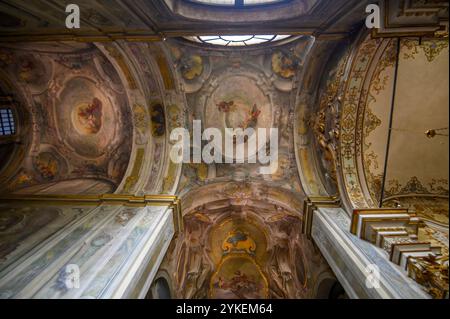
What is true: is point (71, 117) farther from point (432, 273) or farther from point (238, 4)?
point (432, 273)

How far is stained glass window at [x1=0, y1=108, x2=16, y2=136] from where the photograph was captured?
1031 cm

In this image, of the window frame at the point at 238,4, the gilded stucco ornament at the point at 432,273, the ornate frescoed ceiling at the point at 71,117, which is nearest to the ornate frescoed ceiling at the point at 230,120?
the ornate frescoed ceiling at the point at 71,117

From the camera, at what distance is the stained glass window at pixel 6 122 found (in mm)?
10312

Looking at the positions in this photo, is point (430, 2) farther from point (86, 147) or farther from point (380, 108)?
point (86, 147)

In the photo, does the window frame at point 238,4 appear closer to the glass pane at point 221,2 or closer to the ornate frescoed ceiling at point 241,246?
the glass pane at point 221,2

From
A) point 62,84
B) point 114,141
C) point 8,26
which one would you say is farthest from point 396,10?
point 62,84

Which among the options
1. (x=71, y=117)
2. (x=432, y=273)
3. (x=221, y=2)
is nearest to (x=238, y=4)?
(x=221, y=2)

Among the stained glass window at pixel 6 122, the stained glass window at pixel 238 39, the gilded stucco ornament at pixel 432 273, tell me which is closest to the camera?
the gilded stucco ornament at pixel 432 273

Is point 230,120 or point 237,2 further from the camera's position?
point 230,120

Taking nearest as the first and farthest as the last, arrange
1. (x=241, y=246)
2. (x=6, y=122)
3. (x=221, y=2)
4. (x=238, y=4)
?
(x=238, y=4)
(x=221, y=2)
(x=6, y=122)
(x=241, y=246)

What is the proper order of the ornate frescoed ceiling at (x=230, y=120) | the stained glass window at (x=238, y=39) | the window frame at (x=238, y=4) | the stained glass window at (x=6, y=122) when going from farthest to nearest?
the stained glass window at (x=6, y=122), the stained glass window at (x=238, y=39), the window frame at (x=238, y=4), the ornate frescoed ceiling at (x=230, y=120)

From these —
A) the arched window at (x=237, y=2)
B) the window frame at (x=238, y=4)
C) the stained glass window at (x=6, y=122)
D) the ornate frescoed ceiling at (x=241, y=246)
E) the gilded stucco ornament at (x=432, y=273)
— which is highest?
the arched window at (x=237, y=2)

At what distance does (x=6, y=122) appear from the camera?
1043 cm
